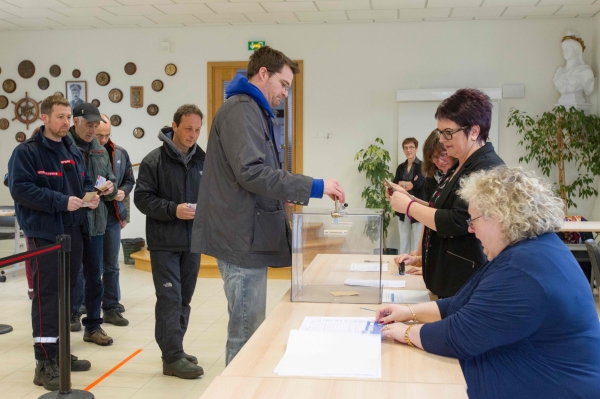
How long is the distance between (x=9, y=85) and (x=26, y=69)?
0.36 metres

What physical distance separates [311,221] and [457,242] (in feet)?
1.90

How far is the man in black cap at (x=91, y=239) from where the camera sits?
14.0 ft

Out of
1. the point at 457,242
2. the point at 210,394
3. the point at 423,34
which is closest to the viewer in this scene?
the point at 210,394

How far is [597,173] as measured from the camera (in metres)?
7.35

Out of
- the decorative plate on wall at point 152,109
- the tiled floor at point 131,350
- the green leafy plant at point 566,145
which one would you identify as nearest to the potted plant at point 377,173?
the green leafy plant at point 566,145

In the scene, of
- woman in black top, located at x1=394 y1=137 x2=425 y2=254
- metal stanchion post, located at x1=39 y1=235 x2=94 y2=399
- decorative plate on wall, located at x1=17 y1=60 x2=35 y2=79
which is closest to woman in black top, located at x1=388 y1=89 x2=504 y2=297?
metal stanchion post, located at x1=39 y1=235 x2=94 y2=399

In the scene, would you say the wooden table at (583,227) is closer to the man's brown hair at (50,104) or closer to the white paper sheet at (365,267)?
the white paper sheet at (365,267)

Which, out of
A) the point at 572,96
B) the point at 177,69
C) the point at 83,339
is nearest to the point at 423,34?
the point at 572,96

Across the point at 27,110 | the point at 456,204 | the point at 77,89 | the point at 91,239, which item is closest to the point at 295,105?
the point at 77,89

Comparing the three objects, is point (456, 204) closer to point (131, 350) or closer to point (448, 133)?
point (448, 133)

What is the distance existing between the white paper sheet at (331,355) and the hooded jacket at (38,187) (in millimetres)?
2265

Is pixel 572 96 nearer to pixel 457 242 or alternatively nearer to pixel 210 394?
pixel 457 242

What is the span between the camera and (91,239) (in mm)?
4289

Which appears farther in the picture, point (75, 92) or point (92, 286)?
point (75, 92)
